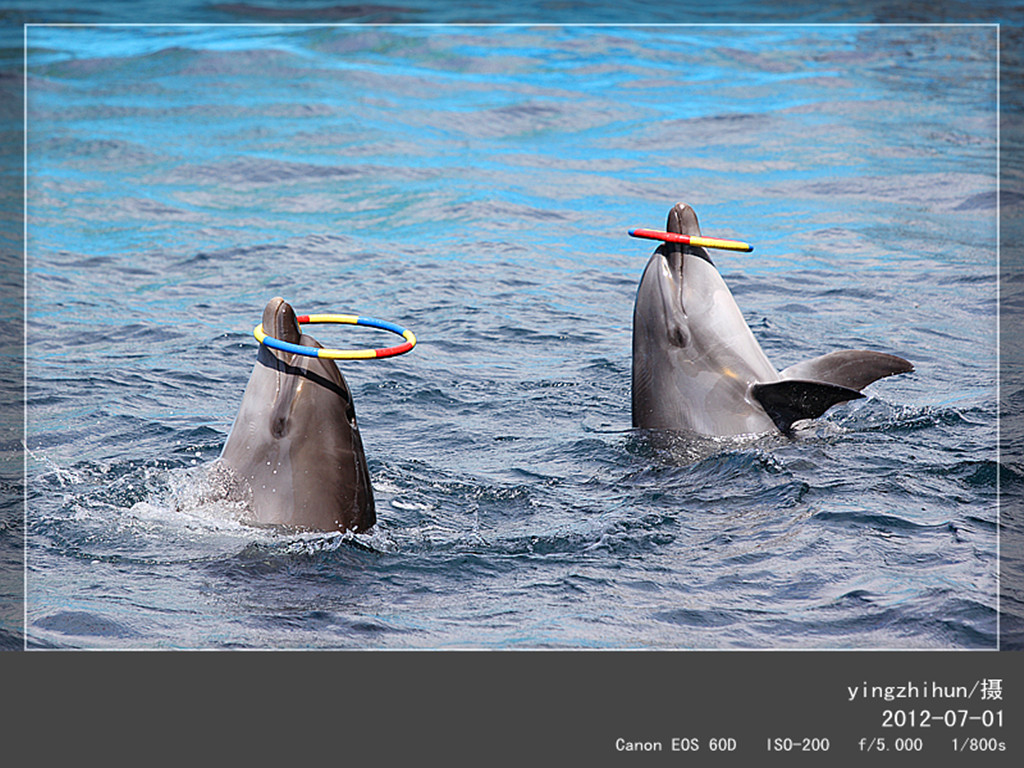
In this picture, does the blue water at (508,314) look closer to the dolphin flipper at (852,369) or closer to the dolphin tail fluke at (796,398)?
the dolphin tail fluke at (796,398)

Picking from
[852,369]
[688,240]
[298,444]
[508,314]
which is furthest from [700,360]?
[508,314]

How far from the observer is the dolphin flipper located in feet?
27.1

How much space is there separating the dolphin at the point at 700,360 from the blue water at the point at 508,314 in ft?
0.74

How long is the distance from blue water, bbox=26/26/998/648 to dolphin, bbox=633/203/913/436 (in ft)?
0.74

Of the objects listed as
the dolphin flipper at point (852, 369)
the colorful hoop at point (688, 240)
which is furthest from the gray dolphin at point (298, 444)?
the dolphin flipper at point (852, 369)

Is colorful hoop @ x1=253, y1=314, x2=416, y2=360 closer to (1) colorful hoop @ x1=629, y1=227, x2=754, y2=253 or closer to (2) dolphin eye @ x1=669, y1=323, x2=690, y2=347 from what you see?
(1) colorful hoop @ x1=629, y1=227, x2=754, y2=253

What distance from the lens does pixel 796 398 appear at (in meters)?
7.91

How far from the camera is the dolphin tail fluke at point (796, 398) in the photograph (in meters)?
7.70

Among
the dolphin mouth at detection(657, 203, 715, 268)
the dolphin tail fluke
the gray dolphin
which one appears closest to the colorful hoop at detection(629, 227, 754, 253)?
the dolphin mouth at detection(657, 203, 715, 268)

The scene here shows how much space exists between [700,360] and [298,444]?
3110mm

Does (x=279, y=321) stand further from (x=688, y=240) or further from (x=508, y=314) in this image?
(x=508, y=314)

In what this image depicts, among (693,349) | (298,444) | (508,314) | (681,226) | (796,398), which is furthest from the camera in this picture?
(508,314)

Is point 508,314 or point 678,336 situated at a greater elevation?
point 508,314
